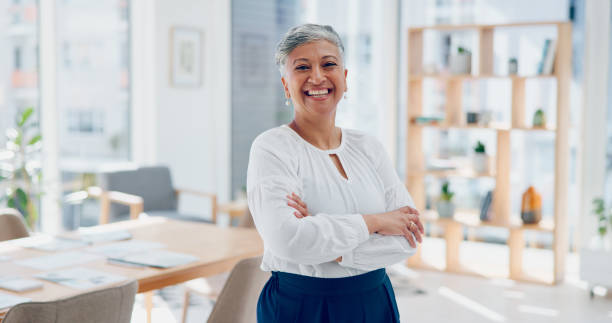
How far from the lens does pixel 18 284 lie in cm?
231

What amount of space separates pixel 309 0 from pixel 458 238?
275cm

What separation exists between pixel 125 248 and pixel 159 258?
0.27 metres

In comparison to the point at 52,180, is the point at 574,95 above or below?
above

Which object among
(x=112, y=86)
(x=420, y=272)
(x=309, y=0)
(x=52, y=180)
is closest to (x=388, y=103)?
(x=309, y=0)

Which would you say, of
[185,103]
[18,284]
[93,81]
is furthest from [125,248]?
[185,103]

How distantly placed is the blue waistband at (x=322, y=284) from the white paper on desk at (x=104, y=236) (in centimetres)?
166

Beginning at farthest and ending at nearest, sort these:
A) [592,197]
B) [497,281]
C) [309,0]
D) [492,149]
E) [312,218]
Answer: [309,0] < [492,149] < [592,197] < [497,281] < [312,218]

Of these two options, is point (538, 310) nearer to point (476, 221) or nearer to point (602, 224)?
point (476, 221)

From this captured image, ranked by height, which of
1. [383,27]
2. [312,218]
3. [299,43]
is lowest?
[312,218]

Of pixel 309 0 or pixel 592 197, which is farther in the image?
pixel 309 0

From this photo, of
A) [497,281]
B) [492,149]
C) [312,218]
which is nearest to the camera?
[312,218]

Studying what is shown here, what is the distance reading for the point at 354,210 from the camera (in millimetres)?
1735

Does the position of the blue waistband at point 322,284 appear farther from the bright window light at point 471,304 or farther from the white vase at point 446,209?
the white vase at point 446,209

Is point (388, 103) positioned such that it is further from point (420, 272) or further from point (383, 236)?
point (383, 236)
